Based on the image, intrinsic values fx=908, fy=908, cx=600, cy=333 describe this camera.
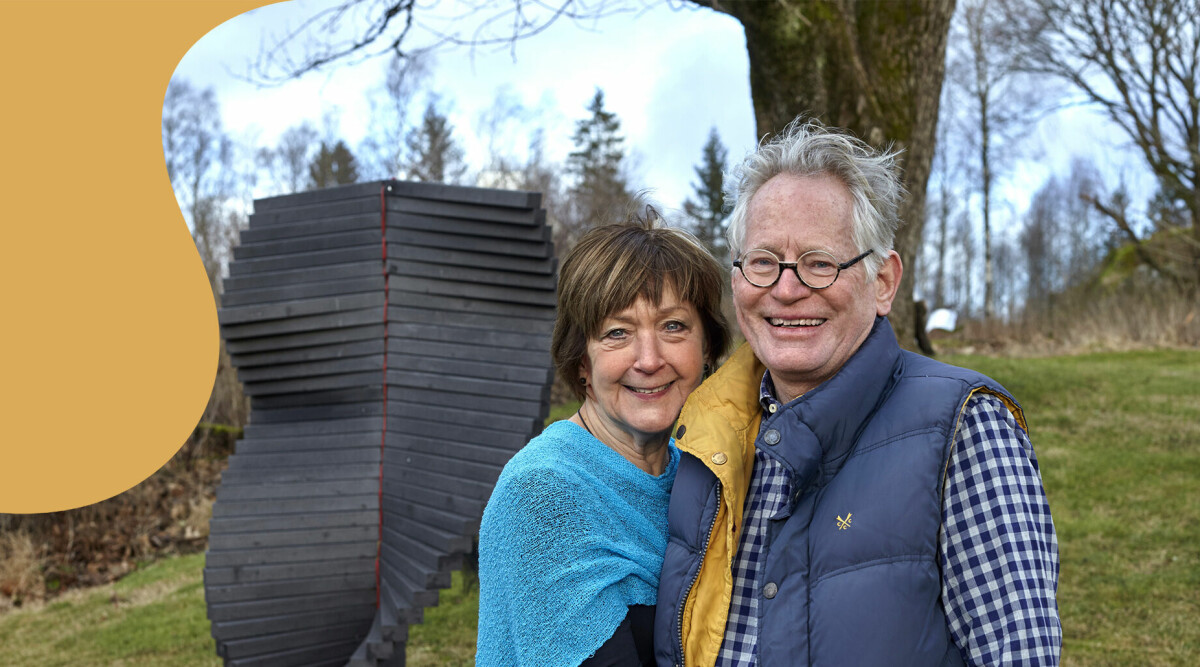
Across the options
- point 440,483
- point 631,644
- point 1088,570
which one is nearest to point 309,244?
point 440,483

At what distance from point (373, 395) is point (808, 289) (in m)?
3.25

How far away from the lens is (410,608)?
4.48m

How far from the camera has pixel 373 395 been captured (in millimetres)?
4773

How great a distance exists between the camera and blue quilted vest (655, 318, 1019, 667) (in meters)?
1.69

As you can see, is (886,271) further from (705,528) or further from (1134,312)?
(1134,312)

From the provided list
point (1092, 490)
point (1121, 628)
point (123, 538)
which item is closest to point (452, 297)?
point (1121, 628)

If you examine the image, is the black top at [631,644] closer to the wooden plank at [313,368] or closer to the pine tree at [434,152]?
the wooden plank at [313,368]

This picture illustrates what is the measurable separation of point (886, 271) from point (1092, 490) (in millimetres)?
6309

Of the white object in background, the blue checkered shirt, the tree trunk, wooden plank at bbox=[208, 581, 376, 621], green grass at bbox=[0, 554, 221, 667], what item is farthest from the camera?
the white object in background

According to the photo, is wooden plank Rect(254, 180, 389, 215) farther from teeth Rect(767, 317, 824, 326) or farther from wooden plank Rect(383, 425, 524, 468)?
teeth Rect(767, 317, 824, 326)

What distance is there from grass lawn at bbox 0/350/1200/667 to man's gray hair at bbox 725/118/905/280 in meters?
3.63

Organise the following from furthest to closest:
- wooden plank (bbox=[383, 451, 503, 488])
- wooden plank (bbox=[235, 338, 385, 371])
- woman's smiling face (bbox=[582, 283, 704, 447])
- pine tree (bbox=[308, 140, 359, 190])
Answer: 1. pine tree (bbox=[308, 140, 359, 190])
2. wooden plank (bbox=[235, 338, 385, 371])
3. wooden plank (bbox=[383, 451, 503, 488])
4. woman's smiling face (bbox=[582, 283, 704, 447])

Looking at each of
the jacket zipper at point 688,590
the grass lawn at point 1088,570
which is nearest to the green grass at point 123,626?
the grass lawn at point 1088,570

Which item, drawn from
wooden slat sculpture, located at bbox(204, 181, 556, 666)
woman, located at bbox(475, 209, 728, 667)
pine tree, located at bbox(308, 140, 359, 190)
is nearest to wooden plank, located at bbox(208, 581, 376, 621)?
wooden slat sculpture, located at bbox(204, 181, 556, 666)
